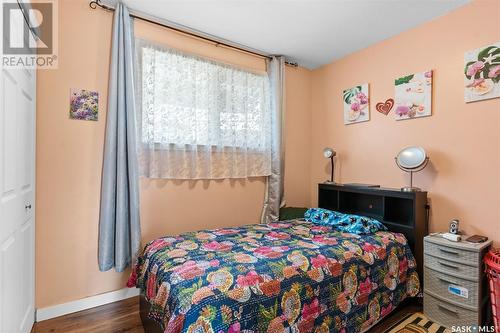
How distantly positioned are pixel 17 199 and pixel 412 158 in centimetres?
292

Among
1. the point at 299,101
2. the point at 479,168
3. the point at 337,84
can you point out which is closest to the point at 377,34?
the point at 337,84

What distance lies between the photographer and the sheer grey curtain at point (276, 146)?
3.09 metres

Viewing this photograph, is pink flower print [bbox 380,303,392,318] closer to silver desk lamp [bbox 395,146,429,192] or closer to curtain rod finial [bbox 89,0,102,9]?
silver desk lamp [bbox 395,146,429,192]

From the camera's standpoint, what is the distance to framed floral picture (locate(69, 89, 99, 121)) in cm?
204

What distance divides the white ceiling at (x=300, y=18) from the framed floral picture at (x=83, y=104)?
2.65 ft

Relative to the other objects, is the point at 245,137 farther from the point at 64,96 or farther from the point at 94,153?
the point at 64,96

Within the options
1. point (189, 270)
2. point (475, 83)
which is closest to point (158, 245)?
point (189, 270)

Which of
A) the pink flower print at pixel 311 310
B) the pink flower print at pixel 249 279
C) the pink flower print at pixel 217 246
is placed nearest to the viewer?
the pink flower print at pixel 249 279

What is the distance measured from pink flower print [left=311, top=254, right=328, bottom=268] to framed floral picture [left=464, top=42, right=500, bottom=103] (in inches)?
71.0

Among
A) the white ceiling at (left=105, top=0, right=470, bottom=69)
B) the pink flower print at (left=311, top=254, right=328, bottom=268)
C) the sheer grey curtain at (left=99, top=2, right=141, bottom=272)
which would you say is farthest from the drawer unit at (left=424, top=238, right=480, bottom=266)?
the sheer grey curtain at (left=99, top=2, right=141, bottom=272)

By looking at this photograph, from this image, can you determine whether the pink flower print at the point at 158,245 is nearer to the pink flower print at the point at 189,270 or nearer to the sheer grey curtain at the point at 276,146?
the pink flower print at the point at 189,270

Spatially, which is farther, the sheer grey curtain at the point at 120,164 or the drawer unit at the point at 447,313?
the sheer grey curtain at the point at 120,164

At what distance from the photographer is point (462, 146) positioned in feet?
6.95

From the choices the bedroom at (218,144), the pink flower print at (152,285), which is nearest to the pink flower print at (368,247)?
the bedroom at (218,144)
